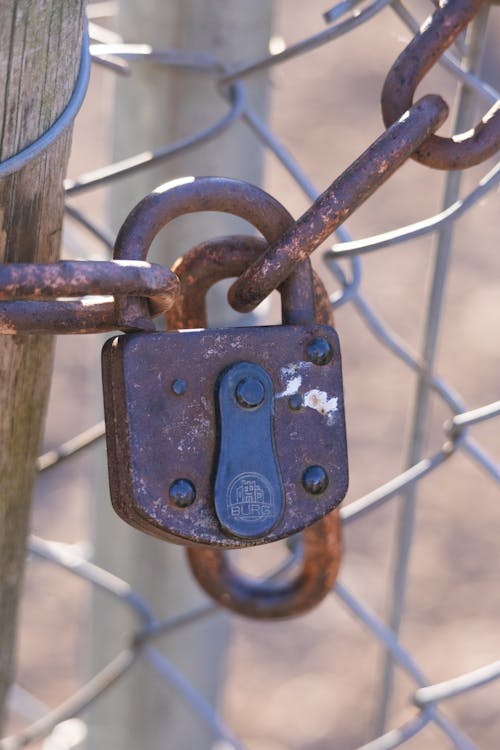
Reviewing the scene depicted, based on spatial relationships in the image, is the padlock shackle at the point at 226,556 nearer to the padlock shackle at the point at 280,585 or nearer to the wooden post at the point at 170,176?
the padlock shackle at the point at 280,585

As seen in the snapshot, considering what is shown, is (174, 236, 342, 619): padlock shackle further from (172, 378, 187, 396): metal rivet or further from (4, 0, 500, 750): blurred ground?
(4, 0, 500, 750): blurred ground

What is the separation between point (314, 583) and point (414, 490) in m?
0.28

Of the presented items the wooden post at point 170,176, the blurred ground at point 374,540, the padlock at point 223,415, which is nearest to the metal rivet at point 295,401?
the padlock at point 223,415

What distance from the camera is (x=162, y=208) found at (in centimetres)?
69

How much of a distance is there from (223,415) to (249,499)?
0.18 feet

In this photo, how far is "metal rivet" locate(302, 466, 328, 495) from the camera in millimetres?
708

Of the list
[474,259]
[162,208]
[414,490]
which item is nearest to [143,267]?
[162,208]

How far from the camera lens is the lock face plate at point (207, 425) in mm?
672

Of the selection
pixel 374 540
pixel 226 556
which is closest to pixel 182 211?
pixel 226 556

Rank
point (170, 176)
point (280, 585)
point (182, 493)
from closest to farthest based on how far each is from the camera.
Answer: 1. point (182, 493)
2. point (280, 585)
3. point (170, 176)

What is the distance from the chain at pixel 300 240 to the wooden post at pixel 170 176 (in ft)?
1.02

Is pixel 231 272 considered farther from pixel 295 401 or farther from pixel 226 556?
pixel 226 556

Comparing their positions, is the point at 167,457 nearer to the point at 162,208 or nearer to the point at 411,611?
the point at 162,208

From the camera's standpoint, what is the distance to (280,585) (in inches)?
37.3
